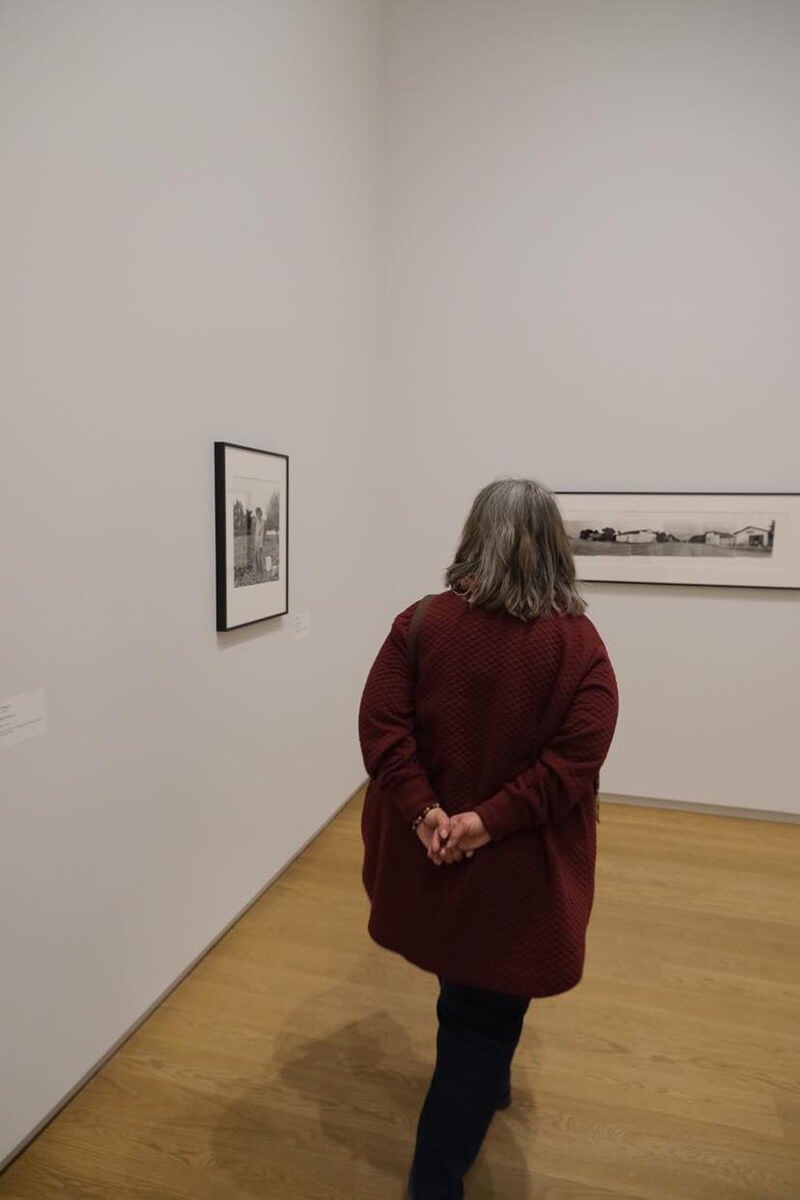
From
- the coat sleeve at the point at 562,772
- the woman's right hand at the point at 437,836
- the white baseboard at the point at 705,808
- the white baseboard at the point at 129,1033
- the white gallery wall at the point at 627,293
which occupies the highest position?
the white gallery wall at the point at 627,293

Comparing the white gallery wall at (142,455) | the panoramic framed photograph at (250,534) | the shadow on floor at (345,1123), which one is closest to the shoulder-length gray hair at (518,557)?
the white gallery wall at (142,455)

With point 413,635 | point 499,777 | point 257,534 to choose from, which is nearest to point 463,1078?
point 499,777

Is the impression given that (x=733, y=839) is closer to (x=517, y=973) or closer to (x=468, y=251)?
(x=517, y=973)

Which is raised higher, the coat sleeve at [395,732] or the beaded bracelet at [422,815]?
the coat sleeve at [395,732]

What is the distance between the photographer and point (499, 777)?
152 centimetres

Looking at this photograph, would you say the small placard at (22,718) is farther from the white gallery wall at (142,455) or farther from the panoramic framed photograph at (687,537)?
the panoramic framed photograph at (687,537)

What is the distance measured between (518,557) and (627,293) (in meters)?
2.97

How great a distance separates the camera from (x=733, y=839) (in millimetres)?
3775

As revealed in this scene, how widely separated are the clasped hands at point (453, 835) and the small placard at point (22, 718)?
101cm

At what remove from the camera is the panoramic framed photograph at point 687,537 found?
3.80 metres

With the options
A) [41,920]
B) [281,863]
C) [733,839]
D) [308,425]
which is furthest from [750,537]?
[41,920]

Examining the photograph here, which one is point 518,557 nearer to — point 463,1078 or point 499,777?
point 499,777

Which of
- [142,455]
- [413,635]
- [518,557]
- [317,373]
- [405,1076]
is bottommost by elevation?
[405,1076]

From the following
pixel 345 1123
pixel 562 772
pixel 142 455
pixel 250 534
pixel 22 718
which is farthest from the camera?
pixel 250 534
